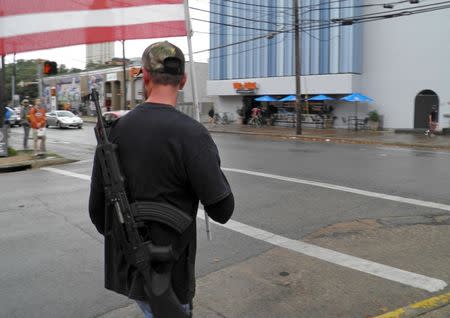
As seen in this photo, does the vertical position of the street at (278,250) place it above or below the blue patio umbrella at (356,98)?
below

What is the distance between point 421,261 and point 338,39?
2866cm

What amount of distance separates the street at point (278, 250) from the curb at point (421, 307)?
11 cm

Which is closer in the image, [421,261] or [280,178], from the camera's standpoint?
[421,261]

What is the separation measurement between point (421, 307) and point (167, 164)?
2846mm

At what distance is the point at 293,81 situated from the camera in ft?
114

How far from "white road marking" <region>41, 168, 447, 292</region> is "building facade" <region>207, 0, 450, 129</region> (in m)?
21.7

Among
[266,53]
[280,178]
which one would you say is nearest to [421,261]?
[280,178]

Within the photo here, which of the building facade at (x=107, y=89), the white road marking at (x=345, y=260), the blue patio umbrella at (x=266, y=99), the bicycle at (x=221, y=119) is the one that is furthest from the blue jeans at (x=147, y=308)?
the building facade at (x=107, y=89)

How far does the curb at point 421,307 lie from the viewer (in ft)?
13.0

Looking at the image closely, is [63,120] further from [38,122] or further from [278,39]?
[38,122]

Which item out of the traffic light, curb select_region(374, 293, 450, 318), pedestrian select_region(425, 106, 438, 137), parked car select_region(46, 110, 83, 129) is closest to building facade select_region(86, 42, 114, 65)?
the traffic light

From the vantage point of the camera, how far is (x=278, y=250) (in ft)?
19.0

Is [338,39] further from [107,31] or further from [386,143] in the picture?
[107,31]

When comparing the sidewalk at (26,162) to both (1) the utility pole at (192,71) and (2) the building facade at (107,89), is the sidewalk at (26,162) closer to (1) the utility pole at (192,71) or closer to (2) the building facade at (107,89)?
(1) the utility pole at (192,71)
